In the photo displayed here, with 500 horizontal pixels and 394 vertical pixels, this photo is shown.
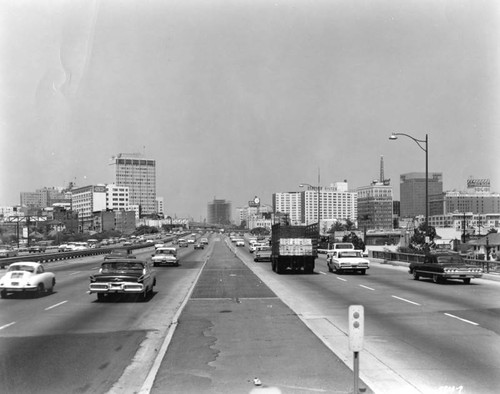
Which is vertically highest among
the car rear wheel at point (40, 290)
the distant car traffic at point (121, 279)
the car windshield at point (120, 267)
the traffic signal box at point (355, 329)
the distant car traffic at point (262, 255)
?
the traffic signal box at point (355, 329)

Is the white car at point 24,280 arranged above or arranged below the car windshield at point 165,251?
above

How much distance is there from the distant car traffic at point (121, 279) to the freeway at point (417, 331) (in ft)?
17.0

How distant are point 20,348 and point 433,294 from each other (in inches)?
612

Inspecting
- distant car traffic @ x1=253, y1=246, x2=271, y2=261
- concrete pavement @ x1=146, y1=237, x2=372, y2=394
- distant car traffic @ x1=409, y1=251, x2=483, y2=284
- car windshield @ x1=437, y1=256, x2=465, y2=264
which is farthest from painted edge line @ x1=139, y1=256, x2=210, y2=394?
distant car traffic @ x1=253, y1=246, x2=271, y2=261

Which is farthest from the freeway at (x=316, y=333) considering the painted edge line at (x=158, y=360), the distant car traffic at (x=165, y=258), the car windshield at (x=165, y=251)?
the car windshield at (x=165, y=251)

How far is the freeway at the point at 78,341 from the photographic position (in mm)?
8680

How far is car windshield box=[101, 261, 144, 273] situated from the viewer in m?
20.0

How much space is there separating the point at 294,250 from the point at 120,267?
55.8 feet

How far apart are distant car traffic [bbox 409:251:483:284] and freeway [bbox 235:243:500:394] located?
101 cm

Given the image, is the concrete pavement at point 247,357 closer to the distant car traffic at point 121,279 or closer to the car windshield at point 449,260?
the distant car traffic at point 121,279

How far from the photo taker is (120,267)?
2038 cm

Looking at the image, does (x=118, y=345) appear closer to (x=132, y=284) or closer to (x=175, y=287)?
(x=132, y=284)

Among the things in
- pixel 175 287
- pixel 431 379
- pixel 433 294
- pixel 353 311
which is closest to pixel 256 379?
pixel 353 311

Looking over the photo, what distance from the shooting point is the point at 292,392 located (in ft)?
25.4
